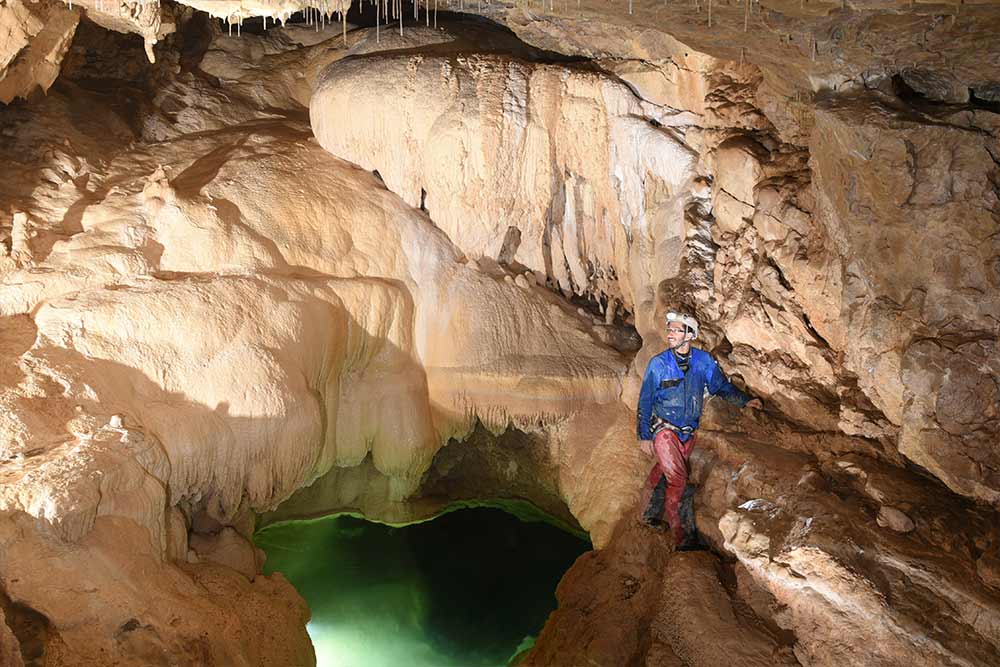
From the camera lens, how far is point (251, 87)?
24.8 feet

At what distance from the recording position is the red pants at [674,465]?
4910mm

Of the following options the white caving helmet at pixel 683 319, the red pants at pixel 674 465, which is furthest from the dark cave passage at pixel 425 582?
the white caving helmet at pixel 683 319

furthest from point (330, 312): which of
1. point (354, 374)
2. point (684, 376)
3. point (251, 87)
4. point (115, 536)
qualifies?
point (251, 87)

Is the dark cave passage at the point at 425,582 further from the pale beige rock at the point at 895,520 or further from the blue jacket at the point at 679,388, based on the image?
the pale beige rock at the point at 895,520

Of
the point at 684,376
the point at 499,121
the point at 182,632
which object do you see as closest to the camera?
the point at 182,632

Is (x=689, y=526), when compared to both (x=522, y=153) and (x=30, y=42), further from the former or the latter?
(x=30, y=42)

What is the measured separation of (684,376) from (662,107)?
82.4 inches

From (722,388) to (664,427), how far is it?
451mm

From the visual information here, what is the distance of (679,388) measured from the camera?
195 inches

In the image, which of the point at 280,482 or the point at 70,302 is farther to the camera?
the point at 280,482

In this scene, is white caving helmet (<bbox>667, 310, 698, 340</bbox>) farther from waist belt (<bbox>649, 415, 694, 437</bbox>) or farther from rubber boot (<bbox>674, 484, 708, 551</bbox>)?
rubber boot (<bbox>674, 484, 708, 551</bbox>)

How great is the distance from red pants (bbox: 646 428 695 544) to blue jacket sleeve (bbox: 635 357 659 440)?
0.34 ft

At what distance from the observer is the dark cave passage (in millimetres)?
6016

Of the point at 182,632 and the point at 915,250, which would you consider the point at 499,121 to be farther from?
the point at 182,632
